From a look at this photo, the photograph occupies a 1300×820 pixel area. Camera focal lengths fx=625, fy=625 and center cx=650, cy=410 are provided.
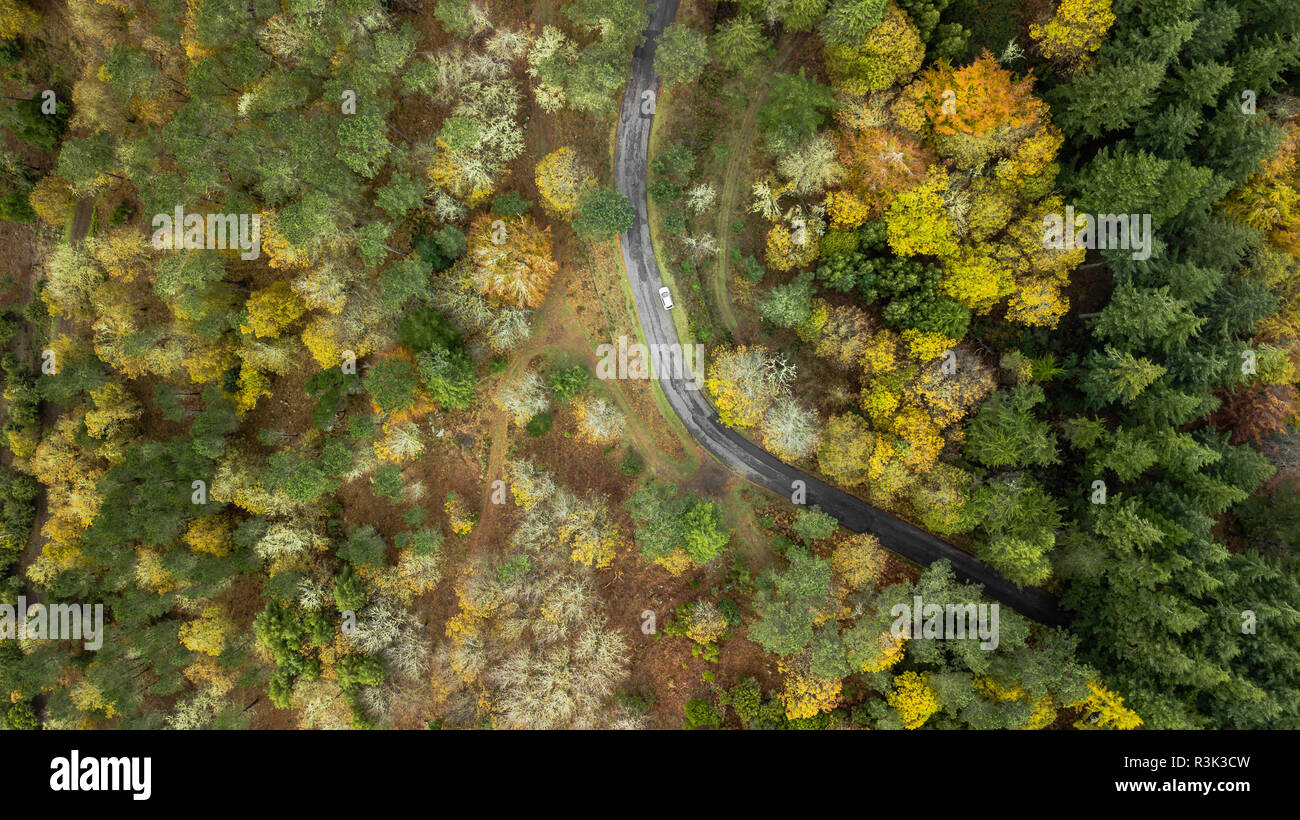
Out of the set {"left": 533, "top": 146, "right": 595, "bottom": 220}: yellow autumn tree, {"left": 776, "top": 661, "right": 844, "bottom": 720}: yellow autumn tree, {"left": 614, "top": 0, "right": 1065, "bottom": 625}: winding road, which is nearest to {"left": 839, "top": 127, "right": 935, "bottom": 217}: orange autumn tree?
{"left": 614, "top": 0, "right": 1065, "bottom": 625}: winding road

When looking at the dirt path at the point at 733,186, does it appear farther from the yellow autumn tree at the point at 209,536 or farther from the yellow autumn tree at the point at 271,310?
the yellow autumn tree at the point at 209,536

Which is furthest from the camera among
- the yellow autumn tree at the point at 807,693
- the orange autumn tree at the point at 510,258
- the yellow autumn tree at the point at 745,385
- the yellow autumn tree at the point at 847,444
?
the orange autumn tree at the point at 510,258

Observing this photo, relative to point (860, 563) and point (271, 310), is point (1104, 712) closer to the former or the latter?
point (860, 563)

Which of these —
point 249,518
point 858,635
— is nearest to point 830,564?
point 858,635

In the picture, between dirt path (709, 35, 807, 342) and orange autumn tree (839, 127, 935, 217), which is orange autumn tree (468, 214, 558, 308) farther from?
orange autumn tree (839, 127, 935, 217)

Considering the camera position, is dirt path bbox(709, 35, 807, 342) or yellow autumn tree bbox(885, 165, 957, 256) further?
dirt path bbox(709, 35, 807, 342)

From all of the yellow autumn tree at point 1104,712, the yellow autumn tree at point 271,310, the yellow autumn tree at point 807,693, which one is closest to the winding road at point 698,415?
the yellow autumn tree at point 1104,712

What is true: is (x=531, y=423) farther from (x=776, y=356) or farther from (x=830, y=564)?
(x=830, y=564)
